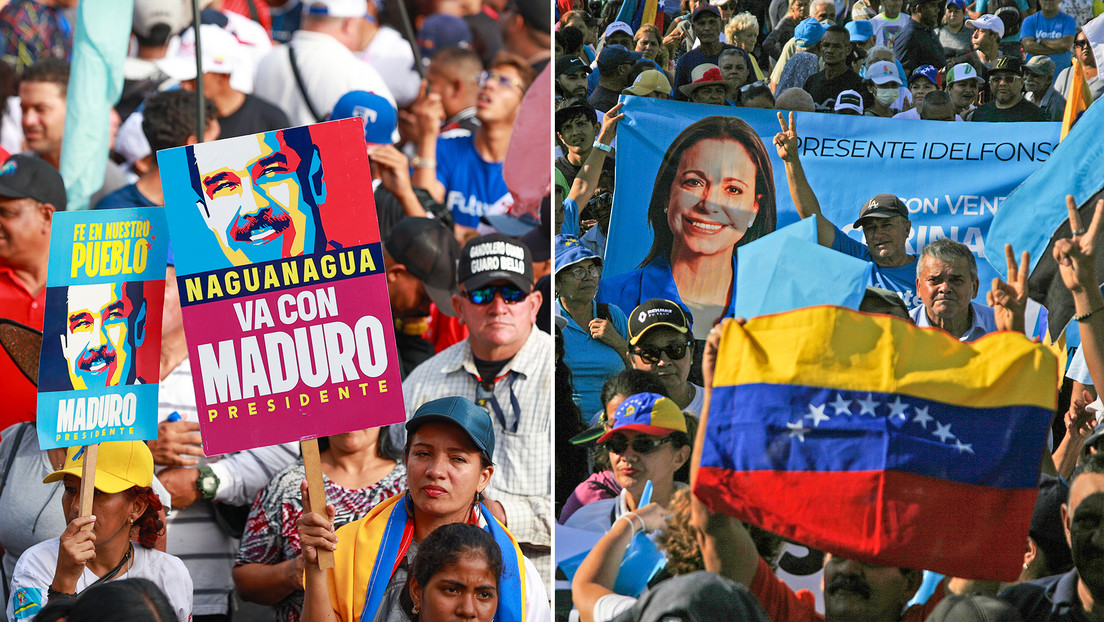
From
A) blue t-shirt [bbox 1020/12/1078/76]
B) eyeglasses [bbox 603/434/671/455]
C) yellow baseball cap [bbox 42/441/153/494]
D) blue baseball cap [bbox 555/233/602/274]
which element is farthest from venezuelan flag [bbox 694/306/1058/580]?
yellow baseball cap [bbox 42/441/153/494]

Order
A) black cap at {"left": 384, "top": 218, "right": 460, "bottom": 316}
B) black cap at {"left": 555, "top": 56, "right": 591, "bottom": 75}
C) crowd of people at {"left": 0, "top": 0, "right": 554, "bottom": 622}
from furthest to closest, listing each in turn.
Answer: black cap at {"left": 384, "top": 218, "right": 460, "bottom": 316} < black cap at {"left": 555, "top": 56, "right": 591, "bottom": 75} < crowd of people at {"left": 0, "top": 0, "right": 554, "bottom": 622}

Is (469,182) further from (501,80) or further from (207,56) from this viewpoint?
(207,56)

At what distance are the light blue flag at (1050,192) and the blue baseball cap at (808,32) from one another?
39.0 inches

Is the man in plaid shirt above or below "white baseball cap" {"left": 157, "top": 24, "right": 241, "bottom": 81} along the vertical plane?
below

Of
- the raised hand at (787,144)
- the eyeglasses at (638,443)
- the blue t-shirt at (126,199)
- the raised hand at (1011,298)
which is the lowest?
the eyeglasses at (638,443)

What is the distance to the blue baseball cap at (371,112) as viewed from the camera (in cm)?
591

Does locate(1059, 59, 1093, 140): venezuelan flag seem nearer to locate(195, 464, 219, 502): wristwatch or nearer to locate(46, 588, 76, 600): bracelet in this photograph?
locate(195, 464, 219, 502): wristwatch

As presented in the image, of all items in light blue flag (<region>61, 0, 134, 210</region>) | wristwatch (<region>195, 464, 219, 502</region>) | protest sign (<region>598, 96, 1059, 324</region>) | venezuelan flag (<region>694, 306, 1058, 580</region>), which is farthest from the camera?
light blue flag (<region>61, 0, 134, 210</region>)

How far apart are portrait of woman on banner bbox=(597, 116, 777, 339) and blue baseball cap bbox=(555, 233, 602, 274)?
0.41 feet

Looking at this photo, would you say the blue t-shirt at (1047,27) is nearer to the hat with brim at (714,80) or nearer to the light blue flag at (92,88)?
the hat with brim at (714,80)

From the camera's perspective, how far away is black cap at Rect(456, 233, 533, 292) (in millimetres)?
4504

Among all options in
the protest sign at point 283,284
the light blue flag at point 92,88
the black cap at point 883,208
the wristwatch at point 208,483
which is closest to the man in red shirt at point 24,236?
the light blue flag at point 92,88

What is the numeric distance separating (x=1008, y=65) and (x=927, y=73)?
0.31 metres

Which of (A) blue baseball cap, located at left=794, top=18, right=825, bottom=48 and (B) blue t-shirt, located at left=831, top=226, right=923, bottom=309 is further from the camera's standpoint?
(A) blue baseball cap, located at left=794, top=18, right=825, bottom=48
